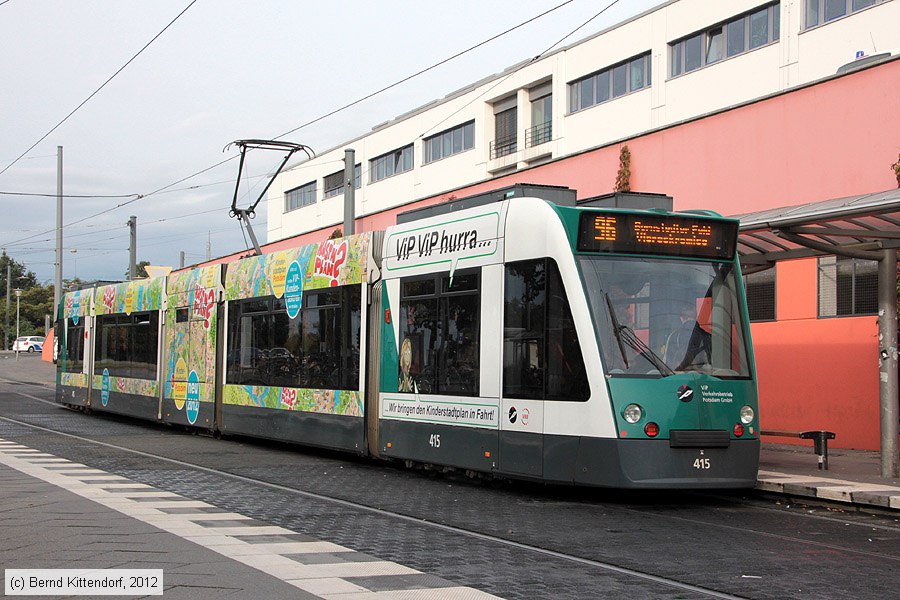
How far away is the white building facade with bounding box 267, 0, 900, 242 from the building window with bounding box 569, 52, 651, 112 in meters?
0.04

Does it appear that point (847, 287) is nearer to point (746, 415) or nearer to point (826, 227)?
point (826, 227)

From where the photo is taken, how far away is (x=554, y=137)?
43188 millimetres

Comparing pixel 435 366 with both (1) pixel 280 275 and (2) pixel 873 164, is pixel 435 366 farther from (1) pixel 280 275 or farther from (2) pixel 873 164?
(2) pixel 873 164

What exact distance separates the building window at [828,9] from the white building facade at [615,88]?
37 millimetres

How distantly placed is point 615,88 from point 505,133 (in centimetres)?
752

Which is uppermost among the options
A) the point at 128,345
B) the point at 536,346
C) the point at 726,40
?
the point at 726,40

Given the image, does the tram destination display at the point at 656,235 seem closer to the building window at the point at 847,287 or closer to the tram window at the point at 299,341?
the tram window at the point at 299,341

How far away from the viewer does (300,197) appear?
204 ft

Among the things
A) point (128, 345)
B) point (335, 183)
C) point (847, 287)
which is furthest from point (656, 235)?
point (335, 183)

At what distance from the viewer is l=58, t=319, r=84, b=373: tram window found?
29188mm

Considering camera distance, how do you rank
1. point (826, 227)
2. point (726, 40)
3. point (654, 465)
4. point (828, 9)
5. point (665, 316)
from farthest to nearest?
point (726, 40) < point (828, 9) < point (826, 227) < point (665, 316) < point (654, 465)

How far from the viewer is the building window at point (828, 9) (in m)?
31.1

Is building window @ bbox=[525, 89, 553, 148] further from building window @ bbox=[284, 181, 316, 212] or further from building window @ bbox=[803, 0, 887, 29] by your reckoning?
building window @ bbox=[284, 181, 316, 212]

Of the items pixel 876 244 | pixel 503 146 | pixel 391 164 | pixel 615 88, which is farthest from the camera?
pixel 391 164
